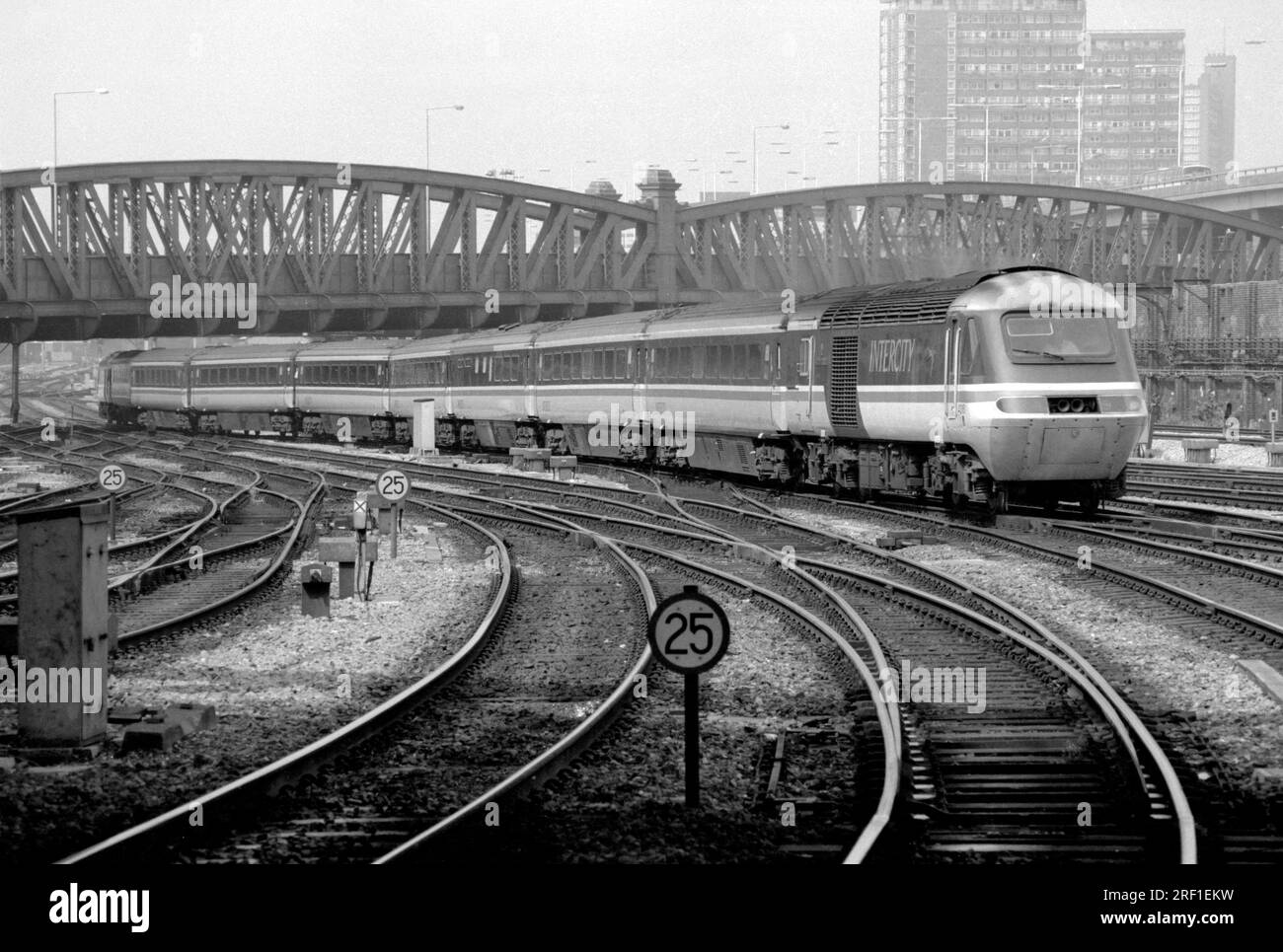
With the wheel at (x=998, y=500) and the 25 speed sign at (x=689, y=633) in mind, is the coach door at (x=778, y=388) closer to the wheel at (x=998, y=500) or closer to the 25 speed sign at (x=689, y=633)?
the wheel at (x=998, y=500)

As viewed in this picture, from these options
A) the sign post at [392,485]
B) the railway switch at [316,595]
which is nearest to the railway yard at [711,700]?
the railway switch at [316,595]

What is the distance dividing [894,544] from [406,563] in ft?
19.2

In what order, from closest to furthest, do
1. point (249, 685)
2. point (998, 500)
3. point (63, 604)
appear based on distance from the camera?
point (63, 604) → point (249, 685) → point (998, 500)

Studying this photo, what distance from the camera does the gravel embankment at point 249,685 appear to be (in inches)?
400

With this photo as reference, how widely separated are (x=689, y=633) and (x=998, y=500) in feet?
Answer: 51.7

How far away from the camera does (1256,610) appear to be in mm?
17156

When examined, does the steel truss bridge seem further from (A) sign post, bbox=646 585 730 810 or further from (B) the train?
(A) sign post, bbox=646 585 730 810

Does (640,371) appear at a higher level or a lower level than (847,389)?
higher

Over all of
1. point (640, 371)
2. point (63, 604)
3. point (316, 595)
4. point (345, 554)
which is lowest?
point (316, 595)

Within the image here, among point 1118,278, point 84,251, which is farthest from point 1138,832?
point 1118,278

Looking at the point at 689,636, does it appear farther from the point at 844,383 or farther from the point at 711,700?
the point at 844,383

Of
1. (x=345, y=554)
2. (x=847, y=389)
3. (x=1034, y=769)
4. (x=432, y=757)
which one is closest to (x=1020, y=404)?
(x=847, y=389)

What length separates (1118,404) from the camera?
23.7 meters

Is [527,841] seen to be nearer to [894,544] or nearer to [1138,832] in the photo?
[1138,832]
